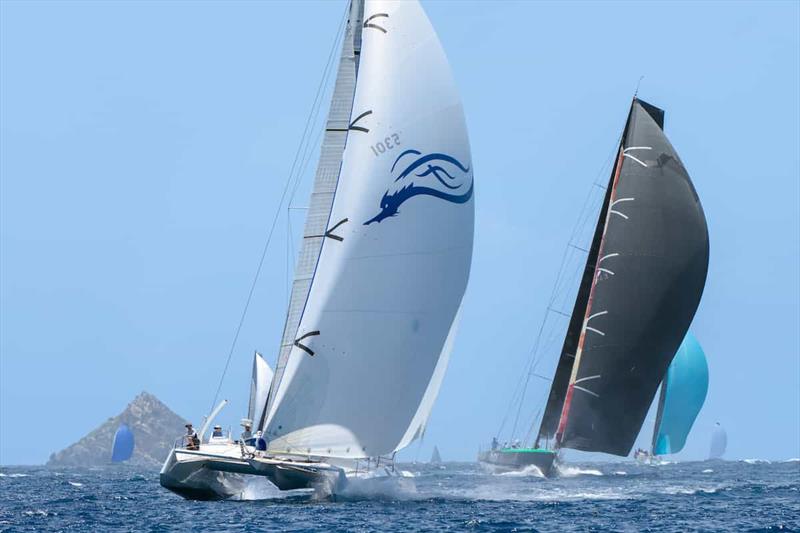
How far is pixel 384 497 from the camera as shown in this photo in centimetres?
3428

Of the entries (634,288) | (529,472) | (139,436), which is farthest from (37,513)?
(139,436)

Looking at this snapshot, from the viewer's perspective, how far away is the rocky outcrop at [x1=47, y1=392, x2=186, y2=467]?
166 metres

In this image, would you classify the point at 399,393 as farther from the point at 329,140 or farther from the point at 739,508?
the point at 739,508

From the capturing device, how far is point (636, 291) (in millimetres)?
48500

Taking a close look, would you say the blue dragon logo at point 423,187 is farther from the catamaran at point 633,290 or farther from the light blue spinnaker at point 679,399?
the light blue spinnaker at point 679,399

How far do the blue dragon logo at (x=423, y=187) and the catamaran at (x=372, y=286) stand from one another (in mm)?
25

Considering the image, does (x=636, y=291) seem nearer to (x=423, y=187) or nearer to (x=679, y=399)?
(x=423, y=187)

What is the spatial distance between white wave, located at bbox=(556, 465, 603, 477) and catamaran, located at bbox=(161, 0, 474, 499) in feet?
71.4

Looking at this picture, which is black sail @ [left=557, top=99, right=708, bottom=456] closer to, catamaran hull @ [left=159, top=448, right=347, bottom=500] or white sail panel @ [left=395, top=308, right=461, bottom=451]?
white sail panel @ [left=395, top=308, right=461, bottom=451]

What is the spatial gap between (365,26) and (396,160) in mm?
3957

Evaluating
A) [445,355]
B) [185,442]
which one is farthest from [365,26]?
[185,442]

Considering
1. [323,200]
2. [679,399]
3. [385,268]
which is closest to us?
[385,268]

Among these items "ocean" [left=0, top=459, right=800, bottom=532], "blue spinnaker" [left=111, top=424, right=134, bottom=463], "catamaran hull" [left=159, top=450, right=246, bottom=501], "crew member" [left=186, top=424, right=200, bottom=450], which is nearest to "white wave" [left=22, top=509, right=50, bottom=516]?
"ocean" [left=0, top=459, right=800, bottom=532]

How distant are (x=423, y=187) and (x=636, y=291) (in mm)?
18229
